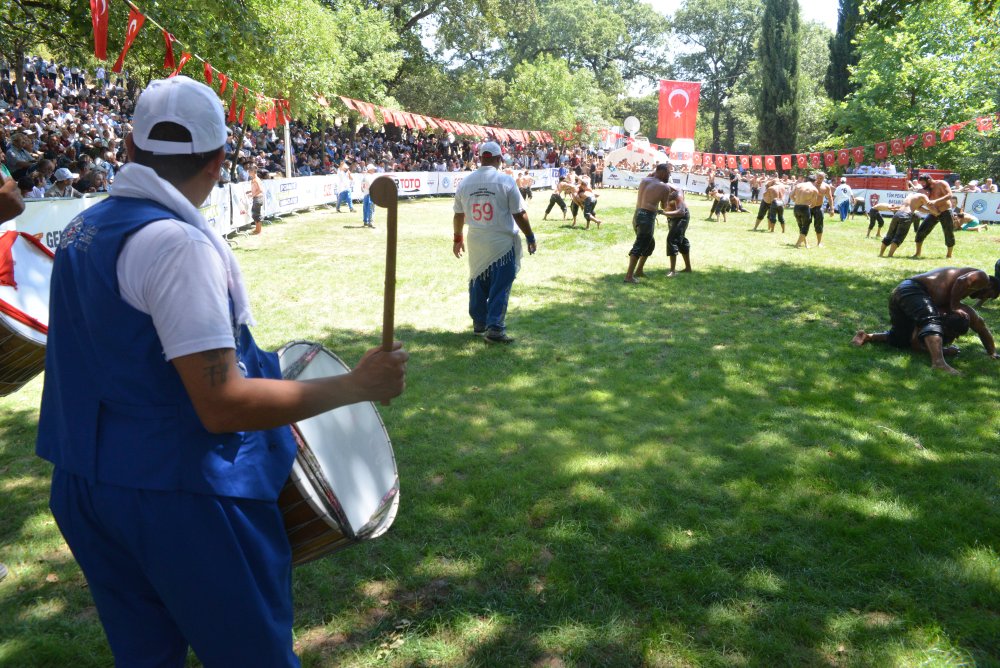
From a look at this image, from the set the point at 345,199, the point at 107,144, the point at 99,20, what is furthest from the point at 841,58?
the point at 99,20

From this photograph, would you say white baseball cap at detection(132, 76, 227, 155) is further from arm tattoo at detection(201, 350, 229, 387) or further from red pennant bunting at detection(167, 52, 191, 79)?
red pennant bunting at detection(167, 52, 191, 79)

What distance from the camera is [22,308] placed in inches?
128

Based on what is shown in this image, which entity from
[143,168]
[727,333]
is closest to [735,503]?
[143,168]

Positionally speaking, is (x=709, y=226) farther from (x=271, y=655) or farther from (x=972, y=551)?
(x=271, y=655)

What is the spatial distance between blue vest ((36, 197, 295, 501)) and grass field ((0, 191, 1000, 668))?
1651 millimetres

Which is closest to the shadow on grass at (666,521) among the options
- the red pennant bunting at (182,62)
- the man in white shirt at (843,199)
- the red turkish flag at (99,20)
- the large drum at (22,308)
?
the large drum at (22,308)

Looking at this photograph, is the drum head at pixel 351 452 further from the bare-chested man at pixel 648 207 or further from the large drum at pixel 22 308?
the bare-chested man at pixel 648 207

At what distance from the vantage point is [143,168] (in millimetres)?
1508

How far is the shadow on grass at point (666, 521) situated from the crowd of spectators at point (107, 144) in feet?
10.8

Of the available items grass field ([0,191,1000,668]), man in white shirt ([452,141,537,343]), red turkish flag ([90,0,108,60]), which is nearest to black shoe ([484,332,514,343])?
man in white shirt ([452,141,537,343])

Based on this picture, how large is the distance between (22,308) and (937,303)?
7540 millimetres

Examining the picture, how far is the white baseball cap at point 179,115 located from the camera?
1537 millimetres

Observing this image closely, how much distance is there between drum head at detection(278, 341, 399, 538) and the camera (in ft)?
6.95

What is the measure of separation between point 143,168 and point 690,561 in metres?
3.01
